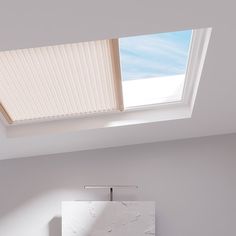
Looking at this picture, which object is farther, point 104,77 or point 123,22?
point 104,77

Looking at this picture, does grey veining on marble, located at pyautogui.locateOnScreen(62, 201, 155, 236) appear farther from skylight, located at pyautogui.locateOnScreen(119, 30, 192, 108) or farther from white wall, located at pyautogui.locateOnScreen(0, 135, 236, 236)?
skylight, located at pyautogui.locateOnScreen(119, 30, 192, 108)

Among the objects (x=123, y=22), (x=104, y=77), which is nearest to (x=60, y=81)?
(x=104, y=77)

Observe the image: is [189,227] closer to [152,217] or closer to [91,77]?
[152,217]

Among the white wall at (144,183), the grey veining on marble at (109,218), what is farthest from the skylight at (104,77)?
the grey veining on marble at (109,218)

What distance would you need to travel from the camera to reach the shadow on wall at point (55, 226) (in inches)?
194

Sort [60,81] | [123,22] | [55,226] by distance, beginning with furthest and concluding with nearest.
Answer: [55,226]
[60,81]
[123,22]

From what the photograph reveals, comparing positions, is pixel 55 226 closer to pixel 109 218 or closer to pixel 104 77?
pixel 109 218

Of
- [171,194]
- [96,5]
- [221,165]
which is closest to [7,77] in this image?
[96,5]

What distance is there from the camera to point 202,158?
16.6 ft

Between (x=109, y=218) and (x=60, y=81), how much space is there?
1.72 m

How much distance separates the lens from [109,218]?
15.7 feet

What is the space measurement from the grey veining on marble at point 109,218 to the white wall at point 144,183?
7.0 inches

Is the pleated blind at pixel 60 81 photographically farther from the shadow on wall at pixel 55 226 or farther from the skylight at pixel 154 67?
the shadow on wall at pixel 55 226

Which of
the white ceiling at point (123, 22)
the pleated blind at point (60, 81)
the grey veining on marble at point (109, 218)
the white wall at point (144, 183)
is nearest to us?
the white ceiling at point (123, 22)
